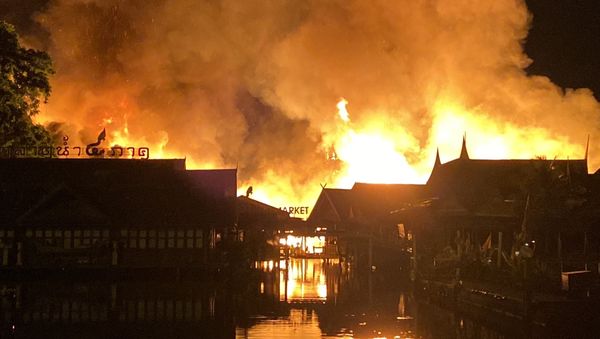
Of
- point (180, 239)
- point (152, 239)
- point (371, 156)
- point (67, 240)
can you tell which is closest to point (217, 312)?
point (180, 239)

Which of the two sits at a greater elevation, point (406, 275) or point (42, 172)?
point (42, 172)

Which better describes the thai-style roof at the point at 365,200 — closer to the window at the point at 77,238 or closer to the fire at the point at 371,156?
the fire at the point at 371,156

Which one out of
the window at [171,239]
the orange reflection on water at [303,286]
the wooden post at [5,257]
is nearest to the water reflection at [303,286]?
the orange reflection on water at [303,286]

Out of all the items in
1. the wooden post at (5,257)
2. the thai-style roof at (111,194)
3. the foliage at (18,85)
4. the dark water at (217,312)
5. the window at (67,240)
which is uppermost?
the foliage at (18,85)

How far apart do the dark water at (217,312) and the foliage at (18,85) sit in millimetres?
21098

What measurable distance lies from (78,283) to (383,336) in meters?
26.5

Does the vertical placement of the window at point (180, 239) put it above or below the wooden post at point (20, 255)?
above

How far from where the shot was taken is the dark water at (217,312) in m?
34.1

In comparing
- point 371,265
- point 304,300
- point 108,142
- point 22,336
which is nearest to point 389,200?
point 371,265

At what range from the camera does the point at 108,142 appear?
119312mm

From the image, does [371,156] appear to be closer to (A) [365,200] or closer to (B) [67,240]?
(A) [365,200]

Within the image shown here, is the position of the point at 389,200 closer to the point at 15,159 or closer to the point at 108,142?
the point at 15,159

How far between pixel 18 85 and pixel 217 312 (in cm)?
3933

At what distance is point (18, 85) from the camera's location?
7100 cm
